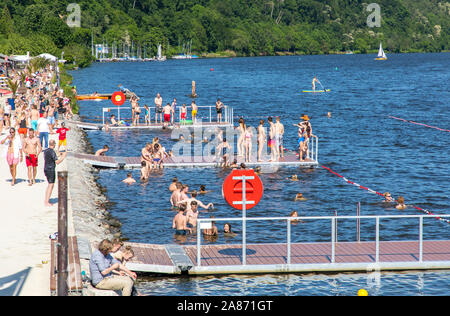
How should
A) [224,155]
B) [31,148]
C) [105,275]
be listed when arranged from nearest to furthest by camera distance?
[105,275] < [31,148] < [224,155]

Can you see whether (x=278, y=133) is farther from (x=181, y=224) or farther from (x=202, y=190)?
(x=181, y=224)

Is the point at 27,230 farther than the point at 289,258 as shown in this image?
Yes

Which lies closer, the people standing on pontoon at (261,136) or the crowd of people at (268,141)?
the people standing on pontoon at (261,136)

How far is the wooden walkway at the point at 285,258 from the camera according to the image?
53.3ft

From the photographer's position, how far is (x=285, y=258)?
16.9 metres

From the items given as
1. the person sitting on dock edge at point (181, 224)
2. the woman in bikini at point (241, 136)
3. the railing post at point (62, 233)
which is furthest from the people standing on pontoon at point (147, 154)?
the railing post at point (62, 233)

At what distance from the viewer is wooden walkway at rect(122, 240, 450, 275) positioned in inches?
639

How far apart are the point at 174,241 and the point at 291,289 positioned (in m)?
5.77

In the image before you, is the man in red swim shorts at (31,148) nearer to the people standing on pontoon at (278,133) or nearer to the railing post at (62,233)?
the railing post at (62,233)

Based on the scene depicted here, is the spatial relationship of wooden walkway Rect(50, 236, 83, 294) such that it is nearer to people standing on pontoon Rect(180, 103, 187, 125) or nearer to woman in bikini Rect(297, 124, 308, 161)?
woman in bikini Rect(297, 124, 308, 161)

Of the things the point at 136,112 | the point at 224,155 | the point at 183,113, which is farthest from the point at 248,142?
the point at 136,112

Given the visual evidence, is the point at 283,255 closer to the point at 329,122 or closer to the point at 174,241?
the point at 174,241
